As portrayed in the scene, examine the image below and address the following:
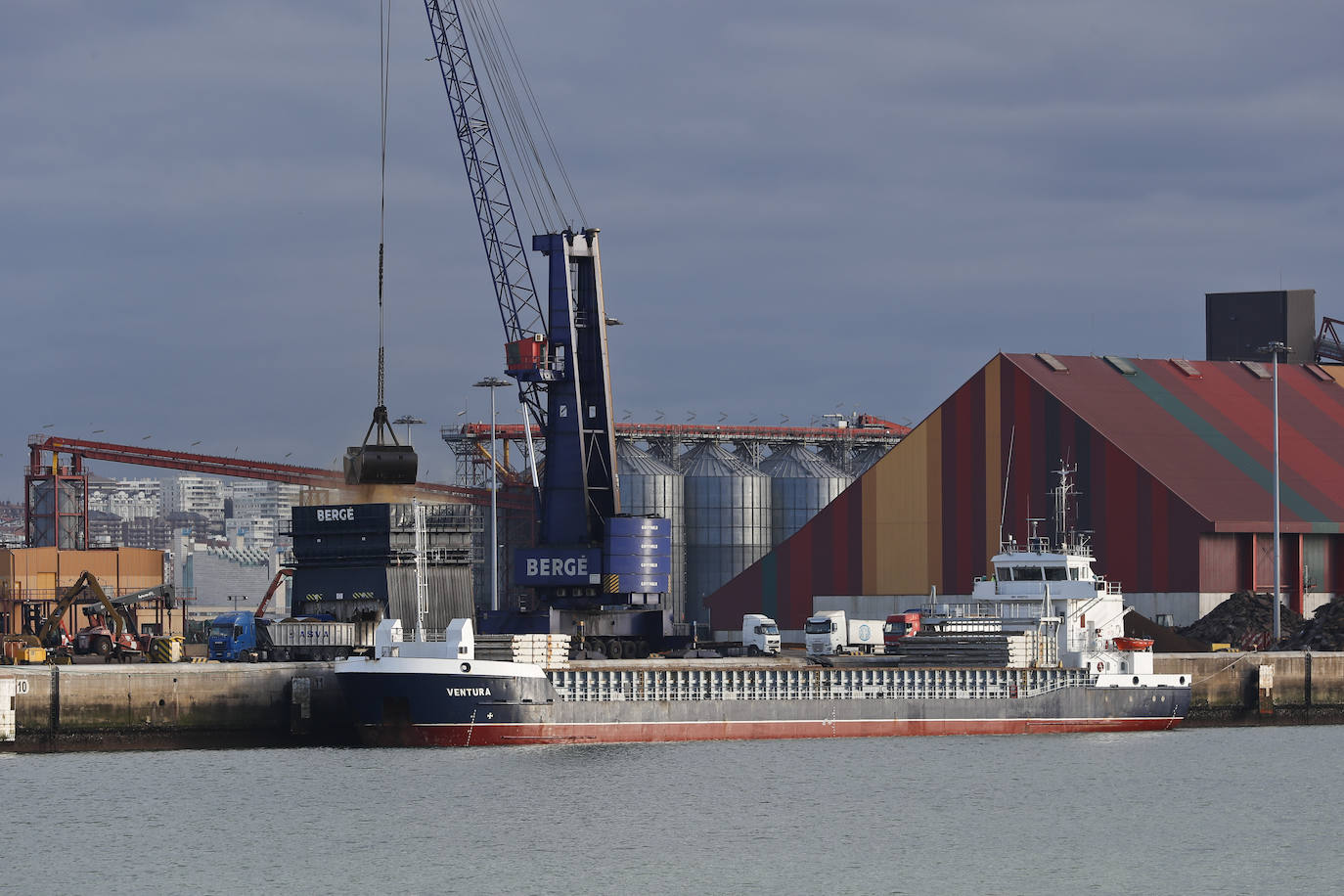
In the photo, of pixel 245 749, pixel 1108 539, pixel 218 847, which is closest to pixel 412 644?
pixel 245 749

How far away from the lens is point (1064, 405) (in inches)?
4872

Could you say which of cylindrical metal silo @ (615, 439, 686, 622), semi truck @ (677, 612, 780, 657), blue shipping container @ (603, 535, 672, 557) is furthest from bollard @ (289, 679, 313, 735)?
cylindrical metal silo @ (615, 439, 686, 622)

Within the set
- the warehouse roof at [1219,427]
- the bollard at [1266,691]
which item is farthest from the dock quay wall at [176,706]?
the warehouse roof at [1219,427]

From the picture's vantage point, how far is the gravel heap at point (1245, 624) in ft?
363

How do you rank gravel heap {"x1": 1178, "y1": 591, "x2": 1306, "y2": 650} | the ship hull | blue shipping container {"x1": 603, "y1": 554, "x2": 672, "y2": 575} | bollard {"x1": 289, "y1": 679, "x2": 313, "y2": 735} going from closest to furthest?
the ship hull → bollard {"x1": 289, "y1": 679, "x2": 313, "y2": 735} → gravel heap {"x1": 1178, "y1": 591, "x2": 1306, "y2": 650} → blue shipping container {"x1": 603, "y1": 554, "x2": 672, "y2": 575}

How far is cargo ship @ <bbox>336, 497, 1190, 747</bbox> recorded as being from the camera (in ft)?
263

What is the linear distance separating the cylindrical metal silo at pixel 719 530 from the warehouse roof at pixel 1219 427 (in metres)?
47.9

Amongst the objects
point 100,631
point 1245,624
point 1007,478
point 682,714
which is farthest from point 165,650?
point 1245,624

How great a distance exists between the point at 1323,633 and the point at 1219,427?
23500 millimetres

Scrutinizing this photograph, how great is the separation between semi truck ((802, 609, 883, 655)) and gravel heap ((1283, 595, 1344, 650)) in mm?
23164

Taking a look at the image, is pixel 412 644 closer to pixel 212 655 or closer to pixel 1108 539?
pixel 212 655

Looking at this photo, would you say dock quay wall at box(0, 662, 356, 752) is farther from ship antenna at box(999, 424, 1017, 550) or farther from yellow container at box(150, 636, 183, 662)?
ship antenna at box(999, 424, 1017, 550)

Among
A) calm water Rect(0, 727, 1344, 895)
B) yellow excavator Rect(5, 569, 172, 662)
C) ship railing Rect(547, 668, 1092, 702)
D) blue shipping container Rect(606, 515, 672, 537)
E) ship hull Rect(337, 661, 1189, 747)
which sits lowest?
calm water Rect(0, 727, 1344, 895)

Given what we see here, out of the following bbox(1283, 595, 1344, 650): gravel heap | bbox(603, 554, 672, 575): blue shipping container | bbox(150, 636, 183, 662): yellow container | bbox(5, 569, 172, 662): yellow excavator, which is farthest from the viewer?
bbox(603, 554, 672, 575): blue shipping container
